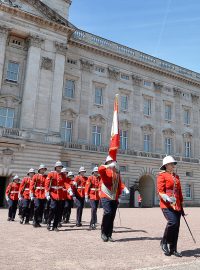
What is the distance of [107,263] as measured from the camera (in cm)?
617

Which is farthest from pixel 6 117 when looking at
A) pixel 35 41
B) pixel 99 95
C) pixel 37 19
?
pixel 99 95

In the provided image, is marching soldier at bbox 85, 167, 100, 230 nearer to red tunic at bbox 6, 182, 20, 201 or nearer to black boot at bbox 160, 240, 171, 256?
red tunic at bbox 6, 182, 20, 201

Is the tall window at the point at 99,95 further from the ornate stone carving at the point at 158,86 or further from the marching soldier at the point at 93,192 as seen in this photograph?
the marching soldier at the point at 93,192

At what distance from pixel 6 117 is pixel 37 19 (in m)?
9.97

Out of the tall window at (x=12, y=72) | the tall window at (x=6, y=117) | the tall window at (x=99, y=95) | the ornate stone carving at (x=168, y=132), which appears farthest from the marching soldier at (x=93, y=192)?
the ornate stone carving at (x=168, y=132)

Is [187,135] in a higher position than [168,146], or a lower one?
higher

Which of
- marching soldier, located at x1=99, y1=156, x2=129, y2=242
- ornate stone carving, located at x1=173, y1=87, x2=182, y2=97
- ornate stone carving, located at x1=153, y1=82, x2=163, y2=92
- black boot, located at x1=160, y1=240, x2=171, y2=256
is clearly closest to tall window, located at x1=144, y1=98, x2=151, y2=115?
ornate stone carving, located at x1=153, y1=82, x2=163, y2=92

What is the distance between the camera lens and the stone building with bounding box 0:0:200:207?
2759cm

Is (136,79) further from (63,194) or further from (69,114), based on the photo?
(63,194)

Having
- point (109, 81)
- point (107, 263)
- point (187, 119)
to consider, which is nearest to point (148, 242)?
point (107, 263)

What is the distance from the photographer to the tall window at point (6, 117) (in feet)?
89.7

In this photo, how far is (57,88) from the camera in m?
29.5

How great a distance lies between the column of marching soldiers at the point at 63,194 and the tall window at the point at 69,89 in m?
19.1

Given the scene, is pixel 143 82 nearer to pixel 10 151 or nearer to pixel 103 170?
pixel 10 151
